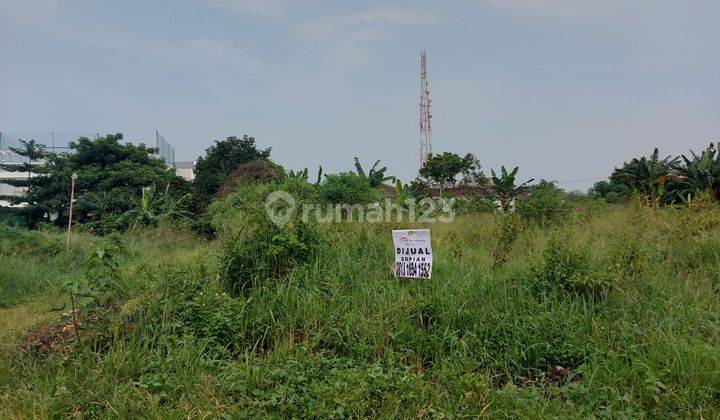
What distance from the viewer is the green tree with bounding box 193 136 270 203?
21500 millimetres

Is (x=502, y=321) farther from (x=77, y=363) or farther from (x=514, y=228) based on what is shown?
(x=77, y=363)

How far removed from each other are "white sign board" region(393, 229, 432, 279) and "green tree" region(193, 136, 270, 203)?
1808 cm

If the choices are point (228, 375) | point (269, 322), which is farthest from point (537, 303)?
point (228, 375)

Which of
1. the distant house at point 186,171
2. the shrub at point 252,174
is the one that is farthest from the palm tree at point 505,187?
the distant house at point 186,171

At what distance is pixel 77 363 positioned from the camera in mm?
3186

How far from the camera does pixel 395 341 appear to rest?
339 cm

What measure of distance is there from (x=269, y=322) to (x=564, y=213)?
6.56m

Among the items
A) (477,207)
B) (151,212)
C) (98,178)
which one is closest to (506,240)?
(477,207)

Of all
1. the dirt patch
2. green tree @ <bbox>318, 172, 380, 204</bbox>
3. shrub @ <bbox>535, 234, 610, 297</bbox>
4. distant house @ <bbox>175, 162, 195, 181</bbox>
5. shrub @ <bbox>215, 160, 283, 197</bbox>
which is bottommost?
the dirt patch

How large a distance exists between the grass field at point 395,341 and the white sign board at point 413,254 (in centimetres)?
16

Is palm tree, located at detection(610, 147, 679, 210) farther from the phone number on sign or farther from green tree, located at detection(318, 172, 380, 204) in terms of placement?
the phone number on sign

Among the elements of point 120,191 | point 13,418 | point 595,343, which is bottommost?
point 13,418

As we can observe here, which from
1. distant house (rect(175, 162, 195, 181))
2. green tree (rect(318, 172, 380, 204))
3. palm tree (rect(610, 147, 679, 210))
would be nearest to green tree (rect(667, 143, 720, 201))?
palm tree (rect(610, 147, 679, 210))

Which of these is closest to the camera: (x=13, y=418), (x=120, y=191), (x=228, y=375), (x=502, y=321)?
(x=13, y=418)
